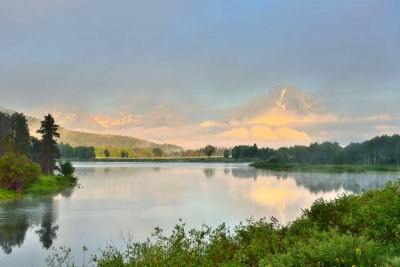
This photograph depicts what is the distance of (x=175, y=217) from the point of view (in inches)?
1312

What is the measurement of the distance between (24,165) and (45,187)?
5.72 m

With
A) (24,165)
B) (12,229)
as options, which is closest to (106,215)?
(12,229)

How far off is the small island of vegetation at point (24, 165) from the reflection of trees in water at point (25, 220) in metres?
4.95

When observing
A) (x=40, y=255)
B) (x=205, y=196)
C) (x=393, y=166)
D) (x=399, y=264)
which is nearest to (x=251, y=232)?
(x=399, y=264)

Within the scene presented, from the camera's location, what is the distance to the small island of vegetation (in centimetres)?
4716

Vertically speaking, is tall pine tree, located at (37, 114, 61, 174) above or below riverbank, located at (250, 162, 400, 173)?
above

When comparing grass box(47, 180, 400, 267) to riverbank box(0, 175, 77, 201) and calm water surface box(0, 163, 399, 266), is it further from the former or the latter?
riverbank box(0, 175, 77, 201)

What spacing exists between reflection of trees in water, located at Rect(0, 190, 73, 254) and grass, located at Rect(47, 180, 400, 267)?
11.1 metres

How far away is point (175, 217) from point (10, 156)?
29125mm

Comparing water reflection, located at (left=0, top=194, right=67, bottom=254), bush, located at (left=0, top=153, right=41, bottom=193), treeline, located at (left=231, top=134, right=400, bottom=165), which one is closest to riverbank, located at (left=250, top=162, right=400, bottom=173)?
treeline, located at (left=231, top=134, right=400, bottom=165)

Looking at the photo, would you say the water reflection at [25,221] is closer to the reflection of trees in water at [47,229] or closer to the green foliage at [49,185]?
the reflection of trees in water at [47,229]

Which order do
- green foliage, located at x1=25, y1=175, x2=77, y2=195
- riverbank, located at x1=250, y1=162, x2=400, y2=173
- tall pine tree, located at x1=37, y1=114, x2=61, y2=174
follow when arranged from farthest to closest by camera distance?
riverbank, located at x1=250, y1=162, x2=400, y2=173, tall pine tree, located at x1=37, y1=114, x2=61, y2=174, green foliage, located at x1=25, y1=175, x2=77, y2=195

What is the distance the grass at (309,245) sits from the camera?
825 centimetres

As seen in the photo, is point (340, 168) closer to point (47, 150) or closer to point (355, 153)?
point (355, 153)
